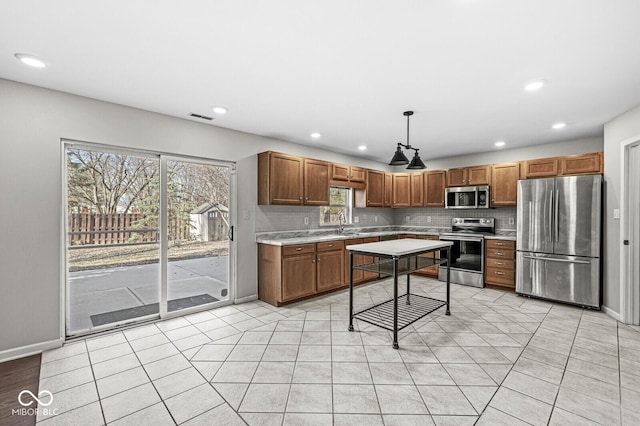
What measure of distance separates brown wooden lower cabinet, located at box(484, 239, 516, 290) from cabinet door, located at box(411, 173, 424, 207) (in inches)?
63.8

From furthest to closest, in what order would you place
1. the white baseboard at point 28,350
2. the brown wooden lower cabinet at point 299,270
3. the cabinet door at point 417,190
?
1. the cabinet door at point 417,190
2. the brown wooden lower cabinet at point 299,270
3. the white baseboard at point 28,350

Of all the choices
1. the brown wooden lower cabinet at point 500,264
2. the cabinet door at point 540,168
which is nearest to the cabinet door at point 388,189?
the brown wooden lower cabinet at point 500,264

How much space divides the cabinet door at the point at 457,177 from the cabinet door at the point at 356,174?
1703 mm

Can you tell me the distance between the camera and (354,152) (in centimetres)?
596

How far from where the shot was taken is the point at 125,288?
14.3 ft

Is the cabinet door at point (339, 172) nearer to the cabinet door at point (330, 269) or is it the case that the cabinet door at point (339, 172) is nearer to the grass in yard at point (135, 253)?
the cabinet door at point (330, 269)

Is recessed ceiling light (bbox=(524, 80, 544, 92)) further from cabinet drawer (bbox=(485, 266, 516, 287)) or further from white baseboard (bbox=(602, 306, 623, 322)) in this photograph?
cabinet drawer (bbox=(485, 266, 516, 287))

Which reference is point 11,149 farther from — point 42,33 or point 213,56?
point 213,56

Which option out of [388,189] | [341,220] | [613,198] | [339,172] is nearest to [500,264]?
[613,198]

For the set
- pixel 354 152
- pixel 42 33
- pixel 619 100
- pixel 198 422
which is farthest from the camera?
pixel 354 152

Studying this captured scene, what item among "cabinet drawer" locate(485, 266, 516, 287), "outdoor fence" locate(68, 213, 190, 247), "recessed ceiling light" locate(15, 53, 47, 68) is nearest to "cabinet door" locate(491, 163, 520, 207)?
"cabinet drawer" locate(485, 266, 516, 287)

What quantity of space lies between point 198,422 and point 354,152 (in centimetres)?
504

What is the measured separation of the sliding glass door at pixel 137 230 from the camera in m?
3.20

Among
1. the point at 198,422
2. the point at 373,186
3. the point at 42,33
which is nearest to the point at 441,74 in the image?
the point at 42,33
